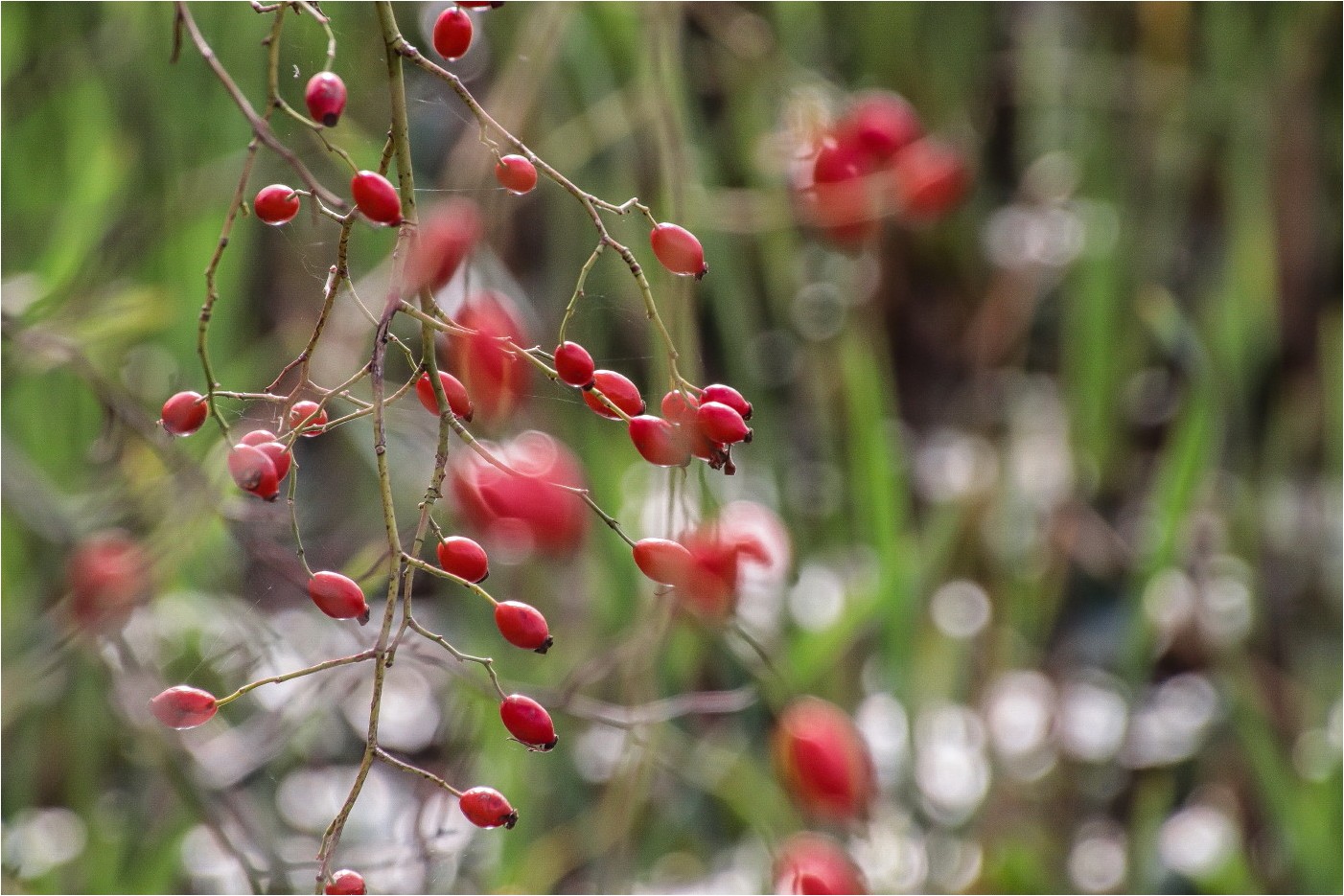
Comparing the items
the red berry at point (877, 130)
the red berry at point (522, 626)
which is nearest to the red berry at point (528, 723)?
the red berry at point (522, 626)

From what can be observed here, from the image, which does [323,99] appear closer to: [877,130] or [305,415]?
[305,415]

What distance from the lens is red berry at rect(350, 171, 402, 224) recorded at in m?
0.22

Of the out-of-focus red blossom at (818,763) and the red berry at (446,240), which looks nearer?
the red berry at (446,240)

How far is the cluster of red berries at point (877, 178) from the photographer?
66 cm

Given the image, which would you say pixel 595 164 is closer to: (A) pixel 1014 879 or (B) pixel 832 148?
(B) pixel 832 148

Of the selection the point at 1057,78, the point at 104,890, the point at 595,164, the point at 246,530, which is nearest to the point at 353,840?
the point at 104,890

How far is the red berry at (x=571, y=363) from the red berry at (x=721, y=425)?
0.03 metres

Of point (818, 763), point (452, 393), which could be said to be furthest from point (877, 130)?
point (452, 393)

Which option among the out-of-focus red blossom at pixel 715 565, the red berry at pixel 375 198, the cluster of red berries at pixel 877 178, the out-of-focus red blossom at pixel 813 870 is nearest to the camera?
the red berry at pixel 375 198

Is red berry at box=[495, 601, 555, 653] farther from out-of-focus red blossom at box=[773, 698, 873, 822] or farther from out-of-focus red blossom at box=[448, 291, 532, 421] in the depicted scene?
out-of-focus red blossom at box=[773, 698, 873, 822]

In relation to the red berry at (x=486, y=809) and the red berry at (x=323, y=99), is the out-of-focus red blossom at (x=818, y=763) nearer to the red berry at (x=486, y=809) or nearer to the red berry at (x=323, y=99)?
the red berry at (x=486, y=809)

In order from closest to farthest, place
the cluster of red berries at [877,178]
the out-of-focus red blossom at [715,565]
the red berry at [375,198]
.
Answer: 1. the red berry at [375,198]
2. the out-of-focus red blossom at [715,565]
3. the cluster of red berries at [877,178]

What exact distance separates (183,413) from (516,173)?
0.09 meters

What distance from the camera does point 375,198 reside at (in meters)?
0.22
